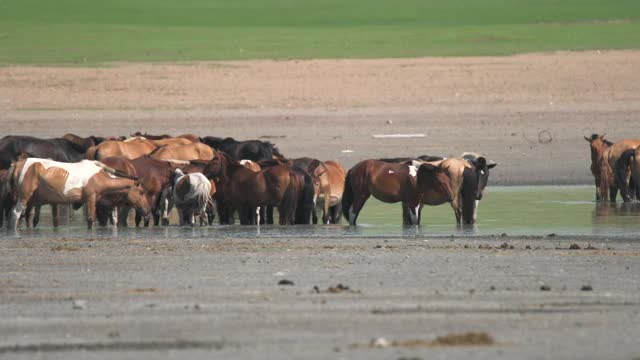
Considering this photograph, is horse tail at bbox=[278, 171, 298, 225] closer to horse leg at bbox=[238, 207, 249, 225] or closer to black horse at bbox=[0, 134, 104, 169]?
horse leg at bbox=[238, 207, 249, 225]

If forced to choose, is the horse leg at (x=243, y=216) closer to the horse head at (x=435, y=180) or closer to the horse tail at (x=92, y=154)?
the horse head at (x=435, y=180)

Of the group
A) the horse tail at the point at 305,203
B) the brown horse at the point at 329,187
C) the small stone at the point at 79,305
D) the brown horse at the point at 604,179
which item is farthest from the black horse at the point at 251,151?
the small stone at the point at 79,305

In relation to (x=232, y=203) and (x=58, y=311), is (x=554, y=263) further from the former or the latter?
(x=232, y=203)

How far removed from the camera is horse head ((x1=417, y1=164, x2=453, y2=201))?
22.5 m

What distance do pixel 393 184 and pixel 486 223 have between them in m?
1.66

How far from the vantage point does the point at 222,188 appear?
23.2 metres

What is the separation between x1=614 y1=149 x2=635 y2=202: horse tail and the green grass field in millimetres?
24895

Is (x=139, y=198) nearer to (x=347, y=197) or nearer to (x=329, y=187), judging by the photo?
(x=347, y=197)

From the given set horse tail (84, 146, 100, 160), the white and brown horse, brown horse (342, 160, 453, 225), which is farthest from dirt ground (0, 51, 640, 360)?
horse tail (84, 146, 100, 160)

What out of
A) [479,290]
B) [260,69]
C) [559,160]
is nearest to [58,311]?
[479,290]

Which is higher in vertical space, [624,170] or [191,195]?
[624,170]

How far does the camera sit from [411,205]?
22.6 metres

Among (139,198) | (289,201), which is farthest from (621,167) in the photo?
(139,198)

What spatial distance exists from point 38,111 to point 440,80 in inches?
439
